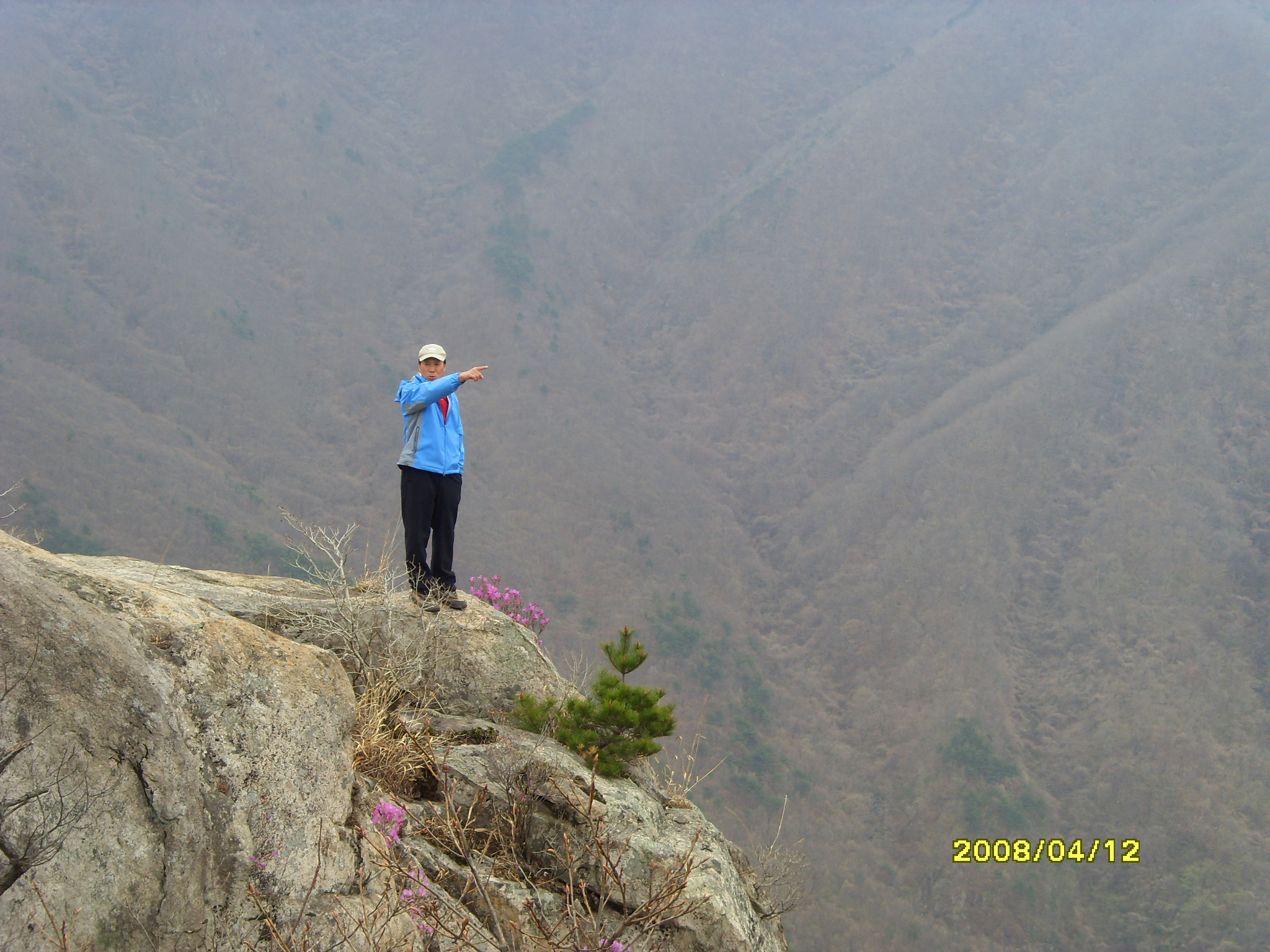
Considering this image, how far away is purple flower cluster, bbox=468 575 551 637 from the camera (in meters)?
7.28

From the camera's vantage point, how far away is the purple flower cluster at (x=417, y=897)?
274 cm

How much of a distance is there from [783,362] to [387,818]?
220 feet

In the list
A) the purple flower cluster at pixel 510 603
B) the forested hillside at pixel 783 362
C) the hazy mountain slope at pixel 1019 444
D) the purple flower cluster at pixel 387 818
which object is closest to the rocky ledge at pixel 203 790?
the purple flower cluster at pixel 387 818

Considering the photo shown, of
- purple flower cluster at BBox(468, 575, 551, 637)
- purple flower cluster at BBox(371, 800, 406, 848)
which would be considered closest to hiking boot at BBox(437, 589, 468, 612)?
purple flower cluster at BBox(468, 575, 551, 637)

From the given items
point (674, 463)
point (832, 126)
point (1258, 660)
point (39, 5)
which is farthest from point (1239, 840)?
point (39, 5)

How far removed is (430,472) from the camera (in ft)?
17.3

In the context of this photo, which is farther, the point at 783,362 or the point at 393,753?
the point at 783,362

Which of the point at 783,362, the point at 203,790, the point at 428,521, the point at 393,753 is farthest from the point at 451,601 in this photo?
the point at 783,362

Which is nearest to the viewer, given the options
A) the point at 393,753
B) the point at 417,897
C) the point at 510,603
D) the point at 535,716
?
the point at 417,897

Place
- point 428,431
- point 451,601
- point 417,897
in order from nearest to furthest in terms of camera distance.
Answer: point 417,897
point 428,431
point 451,601

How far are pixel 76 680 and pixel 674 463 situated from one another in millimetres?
61937

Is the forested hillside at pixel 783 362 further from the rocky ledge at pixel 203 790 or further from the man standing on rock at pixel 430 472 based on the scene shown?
the rocky ledge at pixel 203 790

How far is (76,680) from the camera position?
8.81 feet
